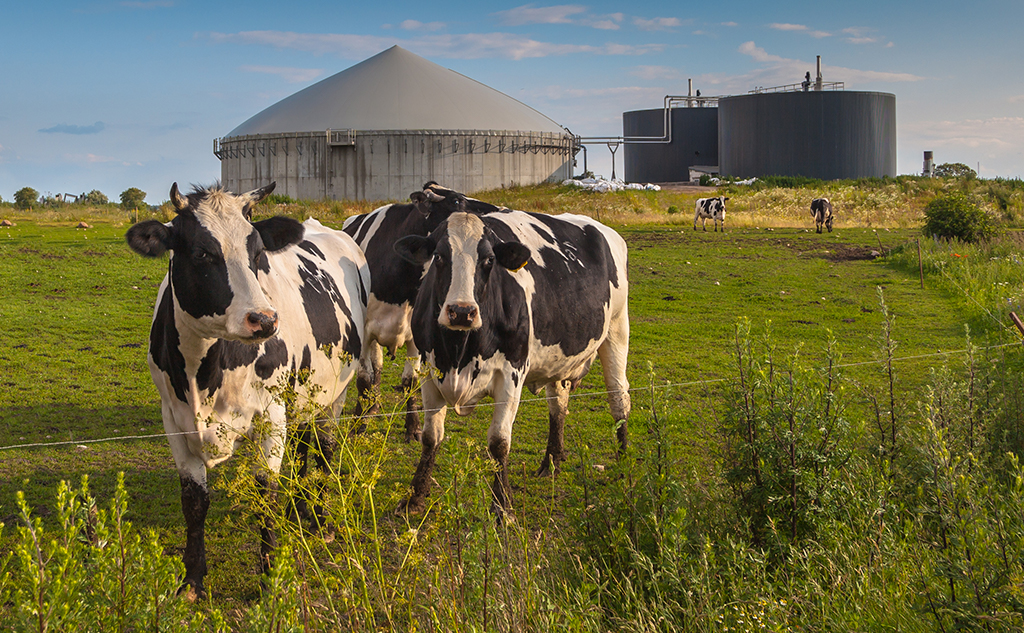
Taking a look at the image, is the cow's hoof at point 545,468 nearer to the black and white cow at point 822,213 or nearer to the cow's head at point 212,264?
the cow's head at point 212,264

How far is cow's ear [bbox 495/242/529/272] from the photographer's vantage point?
19.5 feet

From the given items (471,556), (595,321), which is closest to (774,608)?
(471,556)

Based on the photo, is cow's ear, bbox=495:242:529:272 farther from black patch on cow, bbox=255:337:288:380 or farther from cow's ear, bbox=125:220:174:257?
cow's ear, bbox=125:220:174:257

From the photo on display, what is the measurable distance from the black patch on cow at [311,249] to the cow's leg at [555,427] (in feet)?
6.74

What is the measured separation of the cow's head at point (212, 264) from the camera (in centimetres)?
429

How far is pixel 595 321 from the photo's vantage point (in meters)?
6.89

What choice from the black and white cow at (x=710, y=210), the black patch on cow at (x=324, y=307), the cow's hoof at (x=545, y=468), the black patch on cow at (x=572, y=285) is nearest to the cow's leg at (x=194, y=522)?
the black patch on cow at (x=324, y=307)

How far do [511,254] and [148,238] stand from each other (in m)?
2.39

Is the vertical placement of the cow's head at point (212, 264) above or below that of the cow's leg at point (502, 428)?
above

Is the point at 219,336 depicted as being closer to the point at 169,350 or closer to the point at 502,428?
the point at 169,350

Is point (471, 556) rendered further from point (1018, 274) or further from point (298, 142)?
point (298, 142)

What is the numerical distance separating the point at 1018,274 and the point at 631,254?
864 cm

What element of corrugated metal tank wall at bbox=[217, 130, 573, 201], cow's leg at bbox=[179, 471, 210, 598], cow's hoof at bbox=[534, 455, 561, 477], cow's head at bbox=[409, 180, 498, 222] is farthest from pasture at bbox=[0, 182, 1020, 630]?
corrugated metal tank wall at bbox=[217, 130, 573, 201]

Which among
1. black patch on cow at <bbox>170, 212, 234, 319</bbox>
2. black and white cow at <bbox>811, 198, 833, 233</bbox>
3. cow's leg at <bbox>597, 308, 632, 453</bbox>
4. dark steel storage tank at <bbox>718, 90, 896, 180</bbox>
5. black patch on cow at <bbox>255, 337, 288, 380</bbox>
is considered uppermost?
dark steel storage tank at <bbox>718, 90, 896, 180</bbox>
